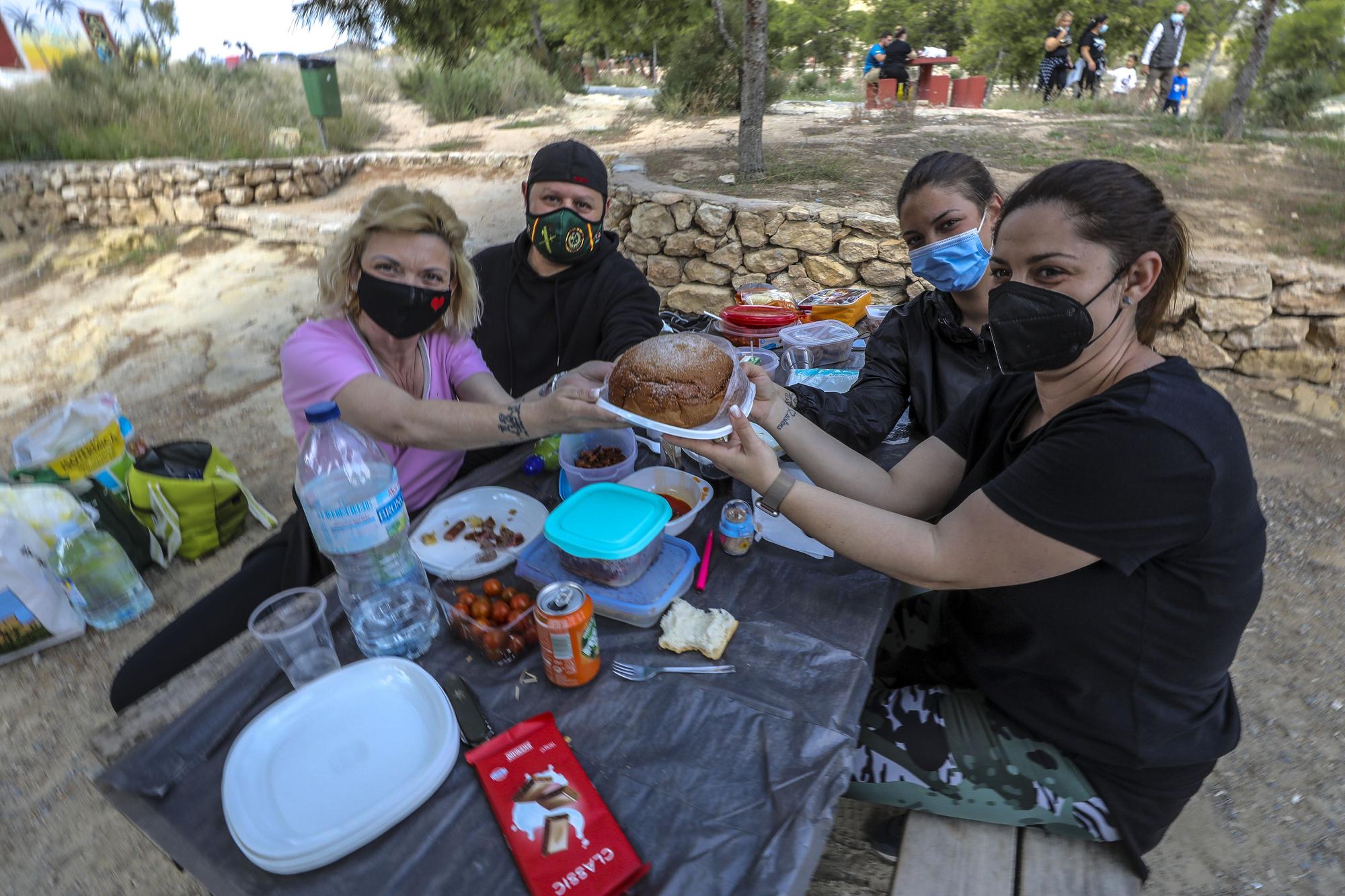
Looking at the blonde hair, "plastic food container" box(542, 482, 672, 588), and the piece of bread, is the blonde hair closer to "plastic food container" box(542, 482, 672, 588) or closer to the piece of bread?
"plastic food container" box(542, 482, 672, 588)

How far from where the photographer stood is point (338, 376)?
226 cm

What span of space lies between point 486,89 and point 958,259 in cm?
1612

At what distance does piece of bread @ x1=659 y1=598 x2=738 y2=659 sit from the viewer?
1.63 m

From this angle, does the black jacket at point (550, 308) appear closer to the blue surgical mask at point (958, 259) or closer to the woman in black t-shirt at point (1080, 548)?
the blue surgical mask at point (958, 259)

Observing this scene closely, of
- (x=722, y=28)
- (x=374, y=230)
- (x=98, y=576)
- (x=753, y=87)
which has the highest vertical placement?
(x=722, y=28)

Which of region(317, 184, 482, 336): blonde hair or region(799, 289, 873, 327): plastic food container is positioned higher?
region(317, 184, 482, 336): blonde hair

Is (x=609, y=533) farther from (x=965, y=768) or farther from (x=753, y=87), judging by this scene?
(x=753, y=87)

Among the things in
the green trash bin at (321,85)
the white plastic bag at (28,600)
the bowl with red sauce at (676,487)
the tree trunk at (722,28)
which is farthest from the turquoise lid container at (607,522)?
the green trash bin at (321,85)

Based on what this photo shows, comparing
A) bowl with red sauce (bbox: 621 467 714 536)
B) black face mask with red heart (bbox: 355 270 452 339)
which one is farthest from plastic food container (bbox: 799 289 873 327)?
black face mask with red heart (bbox: 355 270 452 339)

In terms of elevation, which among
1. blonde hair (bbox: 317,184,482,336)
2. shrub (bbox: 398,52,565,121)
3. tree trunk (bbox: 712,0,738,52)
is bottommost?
blonde hair (bbox: 317,184,482,336)

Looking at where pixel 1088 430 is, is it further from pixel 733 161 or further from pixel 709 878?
pixel 733 161

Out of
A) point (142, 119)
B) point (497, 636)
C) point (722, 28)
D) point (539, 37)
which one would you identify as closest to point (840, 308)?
point (497, 636)

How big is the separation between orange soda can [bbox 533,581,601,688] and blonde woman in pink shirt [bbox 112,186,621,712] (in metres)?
0.74

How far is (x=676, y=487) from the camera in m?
2.20
